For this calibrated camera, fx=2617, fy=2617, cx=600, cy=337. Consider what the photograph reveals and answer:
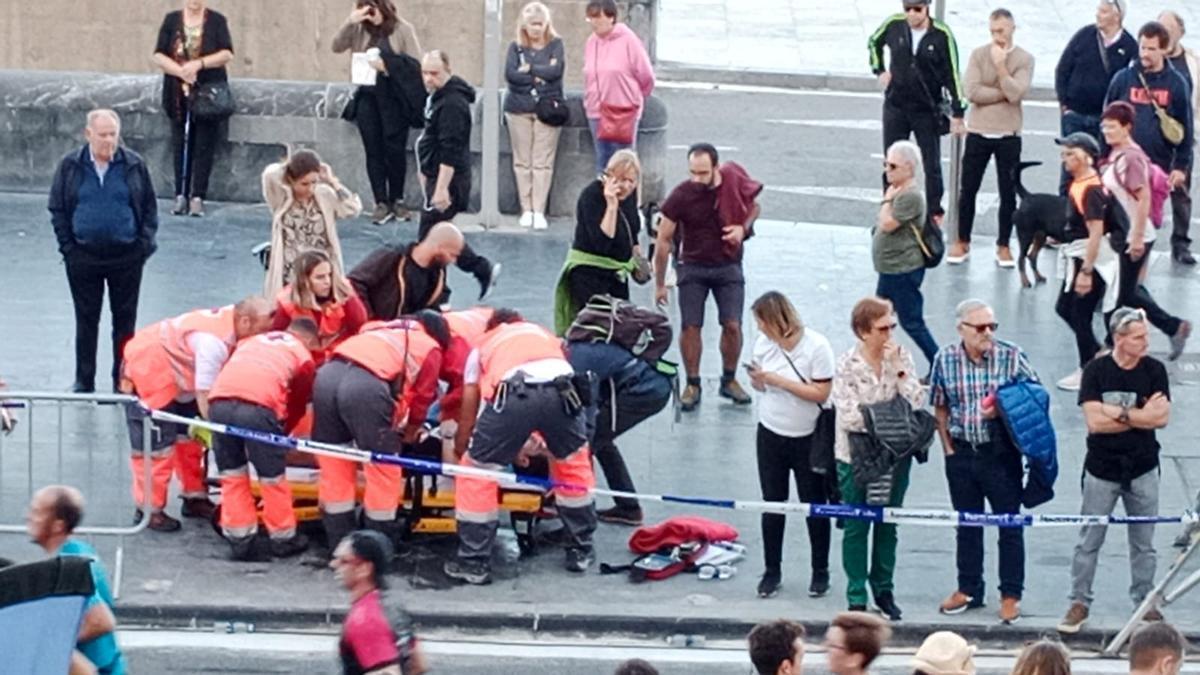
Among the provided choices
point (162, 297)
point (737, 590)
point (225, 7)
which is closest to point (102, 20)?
point (225, 7)

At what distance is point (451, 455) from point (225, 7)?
1110cm

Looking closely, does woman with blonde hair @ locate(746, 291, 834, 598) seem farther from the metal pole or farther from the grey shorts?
the metal pole

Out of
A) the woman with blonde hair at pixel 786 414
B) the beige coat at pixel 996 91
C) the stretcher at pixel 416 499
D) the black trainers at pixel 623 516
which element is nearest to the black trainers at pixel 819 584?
the woman with blonde hair at pixel 786 414

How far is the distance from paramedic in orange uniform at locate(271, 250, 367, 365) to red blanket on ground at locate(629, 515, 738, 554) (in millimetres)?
1719

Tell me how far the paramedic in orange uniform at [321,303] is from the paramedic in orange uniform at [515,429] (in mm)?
798

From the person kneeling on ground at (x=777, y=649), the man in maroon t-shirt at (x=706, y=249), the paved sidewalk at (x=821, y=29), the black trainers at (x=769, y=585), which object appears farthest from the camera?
the paved sidewalk at (x=821, y=29)

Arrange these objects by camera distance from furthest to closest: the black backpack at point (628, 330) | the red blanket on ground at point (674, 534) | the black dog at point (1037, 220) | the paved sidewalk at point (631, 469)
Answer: the black dog at point (1037, 220)
the black backpack at point (628, 330)
the red blanket on ground at point (674, 534)
the paved sidewalk at point (631, 469)

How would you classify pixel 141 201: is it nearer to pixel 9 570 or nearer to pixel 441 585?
pixel 441 585

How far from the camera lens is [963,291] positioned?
17.2m

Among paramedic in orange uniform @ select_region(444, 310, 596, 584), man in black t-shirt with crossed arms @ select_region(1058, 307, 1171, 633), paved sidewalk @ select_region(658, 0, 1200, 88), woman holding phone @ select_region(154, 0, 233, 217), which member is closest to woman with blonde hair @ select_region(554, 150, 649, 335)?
paramedic in orange uniform @ select_region(444, 310, 596, 584)

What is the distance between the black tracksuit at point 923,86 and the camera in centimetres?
1769

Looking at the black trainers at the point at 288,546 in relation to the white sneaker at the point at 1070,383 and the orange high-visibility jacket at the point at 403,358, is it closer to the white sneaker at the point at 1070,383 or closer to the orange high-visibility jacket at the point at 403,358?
the orange high-visibility jacket at the point at 403,358

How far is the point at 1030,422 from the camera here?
11.6 m

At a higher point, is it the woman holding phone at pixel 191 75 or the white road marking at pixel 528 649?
the woman holding phone at pixel 191 75
